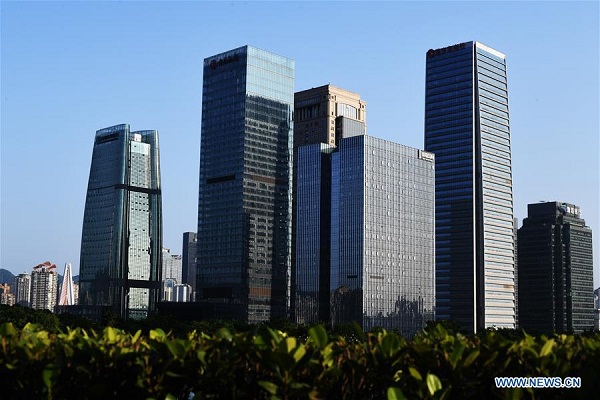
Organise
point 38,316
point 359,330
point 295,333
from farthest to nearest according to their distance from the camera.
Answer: point 38,316, point 295,333, point 359,330

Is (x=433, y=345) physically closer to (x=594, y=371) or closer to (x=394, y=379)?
(x=394, y=379)

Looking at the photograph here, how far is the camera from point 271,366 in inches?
848

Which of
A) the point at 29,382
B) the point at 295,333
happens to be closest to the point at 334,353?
the point at 29,382

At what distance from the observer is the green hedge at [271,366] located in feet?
70.8

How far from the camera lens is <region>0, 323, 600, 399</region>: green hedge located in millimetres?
21578

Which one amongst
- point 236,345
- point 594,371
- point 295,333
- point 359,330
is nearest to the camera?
point 594,371

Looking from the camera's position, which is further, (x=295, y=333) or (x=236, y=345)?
(x=295, y=333)

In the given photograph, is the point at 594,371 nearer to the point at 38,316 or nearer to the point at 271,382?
the point at 271,382

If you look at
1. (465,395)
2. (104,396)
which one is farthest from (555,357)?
(104,396)

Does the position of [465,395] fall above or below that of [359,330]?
below

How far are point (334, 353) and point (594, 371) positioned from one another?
7092 millimetres

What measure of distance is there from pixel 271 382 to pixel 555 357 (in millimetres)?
7985

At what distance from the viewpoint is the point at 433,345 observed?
23188 millimetres

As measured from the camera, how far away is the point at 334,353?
2239cm
